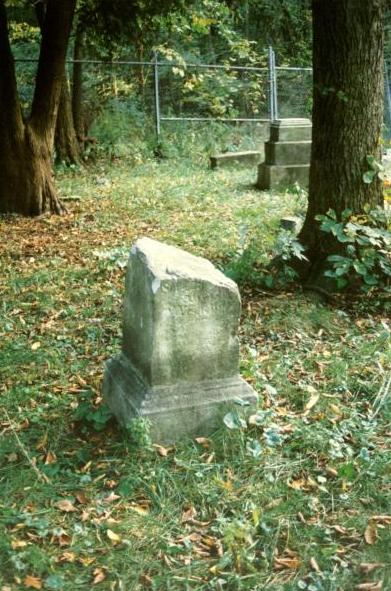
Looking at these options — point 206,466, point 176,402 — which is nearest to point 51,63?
point 176,402

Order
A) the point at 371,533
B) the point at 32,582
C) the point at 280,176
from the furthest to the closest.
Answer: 1. the point at 280,176
2. the point at 371,533
3. the point at 32,582

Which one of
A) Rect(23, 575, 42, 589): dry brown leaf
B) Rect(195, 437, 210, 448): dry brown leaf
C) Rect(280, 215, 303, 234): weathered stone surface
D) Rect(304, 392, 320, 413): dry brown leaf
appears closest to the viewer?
Rect(23, 575, 42, 589): dry brown leaf

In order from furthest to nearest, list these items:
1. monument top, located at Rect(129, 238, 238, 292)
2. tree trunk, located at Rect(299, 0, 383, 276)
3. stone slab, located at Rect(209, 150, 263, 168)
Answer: stone slab, located at Rect(209, 150, 263, 168) < tree trunk, located at Rect(299, 0, 383, 276) < monument top, located at Rect(129, 238, 238, 292)

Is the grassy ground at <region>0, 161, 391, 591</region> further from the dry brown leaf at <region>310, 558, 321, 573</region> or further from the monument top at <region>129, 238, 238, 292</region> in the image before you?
the monument top at <region>129, 238, 238, 292</region>

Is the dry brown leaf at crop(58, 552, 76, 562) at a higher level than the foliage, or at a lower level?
lower

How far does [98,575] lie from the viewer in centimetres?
323

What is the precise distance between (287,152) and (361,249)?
6021mm

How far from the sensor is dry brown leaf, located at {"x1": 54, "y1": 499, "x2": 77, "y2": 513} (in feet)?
11.9

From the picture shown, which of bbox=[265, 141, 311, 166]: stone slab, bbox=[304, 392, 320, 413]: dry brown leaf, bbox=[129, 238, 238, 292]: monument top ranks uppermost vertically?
bbox=[265, 141, 311, 166]: stone slab

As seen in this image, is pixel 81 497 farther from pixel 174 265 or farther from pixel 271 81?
pixel 271 81

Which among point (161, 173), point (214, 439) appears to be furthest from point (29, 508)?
point (161, 173)

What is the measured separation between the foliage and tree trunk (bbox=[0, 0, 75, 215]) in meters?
4.95

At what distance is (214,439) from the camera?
13.9 feet

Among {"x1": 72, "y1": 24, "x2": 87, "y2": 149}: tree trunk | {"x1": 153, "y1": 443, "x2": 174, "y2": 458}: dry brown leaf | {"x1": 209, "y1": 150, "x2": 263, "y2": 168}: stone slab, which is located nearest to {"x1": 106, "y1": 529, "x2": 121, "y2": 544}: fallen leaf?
{"x1": 153, "y1": 443, "x2": 174, "y2": 458}: dry brown leaf
